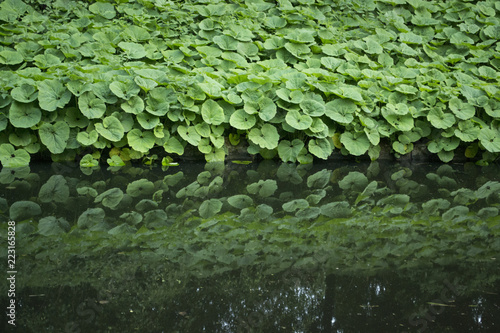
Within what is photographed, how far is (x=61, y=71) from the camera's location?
13.6 ft

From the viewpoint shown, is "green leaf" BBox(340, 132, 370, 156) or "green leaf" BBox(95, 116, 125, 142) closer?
"green leaf" BBox(95, 116, 125, 142)

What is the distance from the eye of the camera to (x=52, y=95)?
13.1 ft

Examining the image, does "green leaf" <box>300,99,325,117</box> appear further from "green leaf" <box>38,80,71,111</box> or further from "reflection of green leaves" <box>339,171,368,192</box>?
"green leaf" <box>38,80,71,111</box>

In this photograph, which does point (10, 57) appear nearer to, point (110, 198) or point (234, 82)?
point (234, 82)

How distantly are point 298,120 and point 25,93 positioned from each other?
219 cm

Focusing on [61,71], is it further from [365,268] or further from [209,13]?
[365,268]

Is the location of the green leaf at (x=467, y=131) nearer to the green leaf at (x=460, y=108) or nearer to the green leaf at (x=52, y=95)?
the green leaf at (x=460, y=108)

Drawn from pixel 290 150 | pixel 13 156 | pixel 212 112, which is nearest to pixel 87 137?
pixel 13 156

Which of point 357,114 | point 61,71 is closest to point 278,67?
point 357,114

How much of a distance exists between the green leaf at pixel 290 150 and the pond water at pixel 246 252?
534mm

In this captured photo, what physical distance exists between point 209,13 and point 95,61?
5.37 ft

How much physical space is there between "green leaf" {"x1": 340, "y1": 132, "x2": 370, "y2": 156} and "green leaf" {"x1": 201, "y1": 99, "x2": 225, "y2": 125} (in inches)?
42.2

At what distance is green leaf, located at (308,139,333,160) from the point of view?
429 centimetres

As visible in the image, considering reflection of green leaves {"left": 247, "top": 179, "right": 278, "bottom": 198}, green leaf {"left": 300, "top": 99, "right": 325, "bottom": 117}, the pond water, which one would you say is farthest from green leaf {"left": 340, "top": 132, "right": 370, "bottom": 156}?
reflection of green leaves {"left": 247, "top": 179, "right": 278, "bottom": 198}
